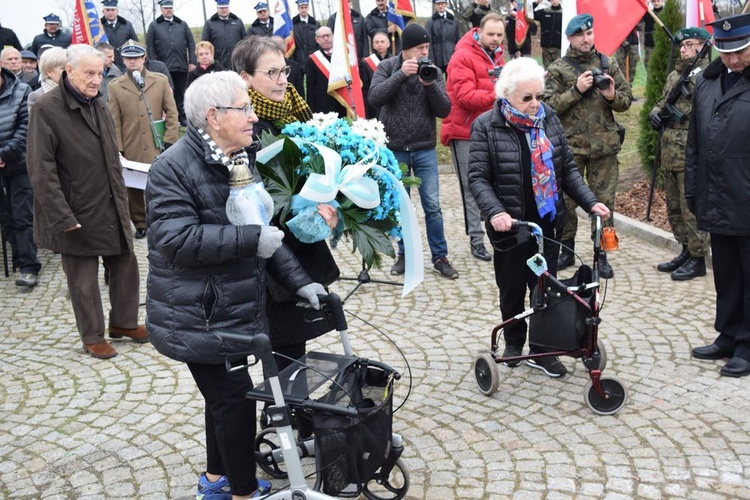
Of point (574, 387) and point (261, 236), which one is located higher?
point (261, 236)

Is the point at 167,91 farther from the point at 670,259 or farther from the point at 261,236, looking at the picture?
the point at 261,236

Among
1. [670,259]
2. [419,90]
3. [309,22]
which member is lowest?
[670,259]

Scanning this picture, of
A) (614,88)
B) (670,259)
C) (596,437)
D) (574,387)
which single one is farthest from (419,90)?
(596,437)

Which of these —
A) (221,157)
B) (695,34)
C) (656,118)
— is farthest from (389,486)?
(695,34)

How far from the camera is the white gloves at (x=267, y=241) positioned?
3443mm

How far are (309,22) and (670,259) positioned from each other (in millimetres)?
9479

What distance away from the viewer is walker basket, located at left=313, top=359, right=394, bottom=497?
137 inches

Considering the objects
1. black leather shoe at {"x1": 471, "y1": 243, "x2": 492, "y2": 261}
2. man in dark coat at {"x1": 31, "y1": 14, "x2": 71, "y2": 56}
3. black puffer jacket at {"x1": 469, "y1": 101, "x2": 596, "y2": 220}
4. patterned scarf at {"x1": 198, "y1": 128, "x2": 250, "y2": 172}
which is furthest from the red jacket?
man in dark coat at {"x1": 31, "y1": 14, "x2": 71, "y2": 56}

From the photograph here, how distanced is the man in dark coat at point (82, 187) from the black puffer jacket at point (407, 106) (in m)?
2.57

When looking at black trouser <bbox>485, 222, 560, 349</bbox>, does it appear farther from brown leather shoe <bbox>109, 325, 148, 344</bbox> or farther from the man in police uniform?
brown leather shoe <bbox>109, 325, 148, 344</bbox>

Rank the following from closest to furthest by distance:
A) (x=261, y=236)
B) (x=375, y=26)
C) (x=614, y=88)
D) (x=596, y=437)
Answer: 1. (x=261, y=236)
2. (x=596, y=437)
3. (x=614, y=88)
4. (x=375, y=26)

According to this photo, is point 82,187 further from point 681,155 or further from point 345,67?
point 681,155

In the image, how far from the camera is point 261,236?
3439 millimetres

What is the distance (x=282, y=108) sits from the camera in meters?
4.26
